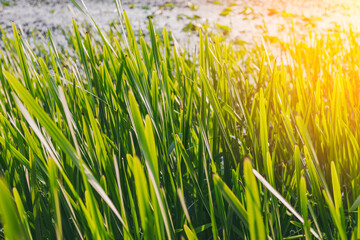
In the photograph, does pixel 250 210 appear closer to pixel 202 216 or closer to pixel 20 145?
pixel 202 216

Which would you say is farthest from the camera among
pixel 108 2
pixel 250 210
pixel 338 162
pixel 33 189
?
pixel 108 2

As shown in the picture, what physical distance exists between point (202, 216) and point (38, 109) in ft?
1.26

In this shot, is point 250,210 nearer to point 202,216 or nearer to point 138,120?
point 138,120

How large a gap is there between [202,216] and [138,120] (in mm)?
342

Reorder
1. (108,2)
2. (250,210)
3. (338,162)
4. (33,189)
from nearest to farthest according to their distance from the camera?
(250,210) < (33,189) < (338,162) < (108,2)

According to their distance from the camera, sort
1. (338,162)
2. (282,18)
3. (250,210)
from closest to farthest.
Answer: (250,210), (338,162), (282,18)

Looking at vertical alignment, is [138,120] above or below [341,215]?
above

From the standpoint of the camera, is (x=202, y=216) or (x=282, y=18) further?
(x=282, y=18)

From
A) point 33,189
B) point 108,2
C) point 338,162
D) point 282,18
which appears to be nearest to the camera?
point 33,189

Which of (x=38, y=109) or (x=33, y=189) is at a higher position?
(x=38, y=109)

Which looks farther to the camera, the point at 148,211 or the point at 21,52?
the point at 21,52

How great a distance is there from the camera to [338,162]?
0.72 m

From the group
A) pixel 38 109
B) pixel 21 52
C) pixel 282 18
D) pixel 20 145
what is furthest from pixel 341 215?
pixel 282 18

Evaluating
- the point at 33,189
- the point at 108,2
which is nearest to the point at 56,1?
the point at 108,2
